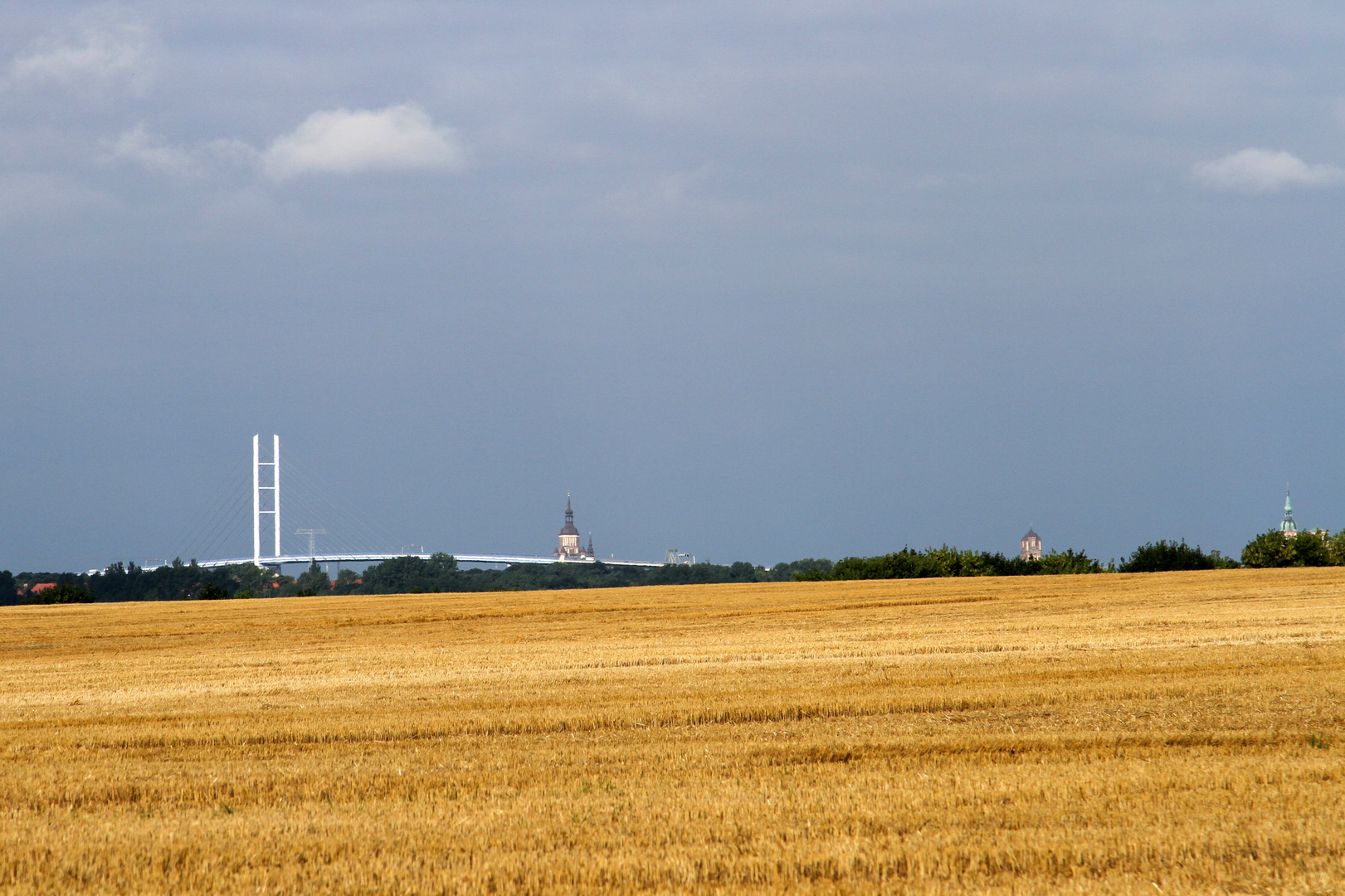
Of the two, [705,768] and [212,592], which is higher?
[705,768]

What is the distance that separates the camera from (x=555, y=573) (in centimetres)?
12706

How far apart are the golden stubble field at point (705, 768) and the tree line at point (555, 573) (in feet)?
152

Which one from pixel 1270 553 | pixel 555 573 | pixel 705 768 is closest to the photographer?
pixel 705 768

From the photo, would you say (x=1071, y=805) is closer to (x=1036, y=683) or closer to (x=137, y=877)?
(x=137, y=877)

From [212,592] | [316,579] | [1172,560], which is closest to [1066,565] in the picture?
[1172,560]

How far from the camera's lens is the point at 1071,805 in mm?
9352

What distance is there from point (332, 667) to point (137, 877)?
18461 mm

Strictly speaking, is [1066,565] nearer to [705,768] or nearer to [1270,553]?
[1270,553]

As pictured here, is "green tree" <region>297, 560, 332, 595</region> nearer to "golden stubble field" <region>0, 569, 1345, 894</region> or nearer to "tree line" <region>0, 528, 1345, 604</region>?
"tree line" <region>0, 528, 1345, 604</region>

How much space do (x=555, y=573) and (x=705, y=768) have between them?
11666 cm

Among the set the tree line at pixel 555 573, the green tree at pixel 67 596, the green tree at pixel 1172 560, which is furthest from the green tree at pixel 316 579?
the green tree at pixel 1172 560

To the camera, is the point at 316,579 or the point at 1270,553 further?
the point at 316,579

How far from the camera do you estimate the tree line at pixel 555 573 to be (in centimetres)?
7019

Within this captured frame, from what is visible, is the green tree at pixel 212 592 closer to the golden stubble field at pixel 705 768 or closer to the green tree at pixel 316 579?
the golden stubble field at pixel 705 768
